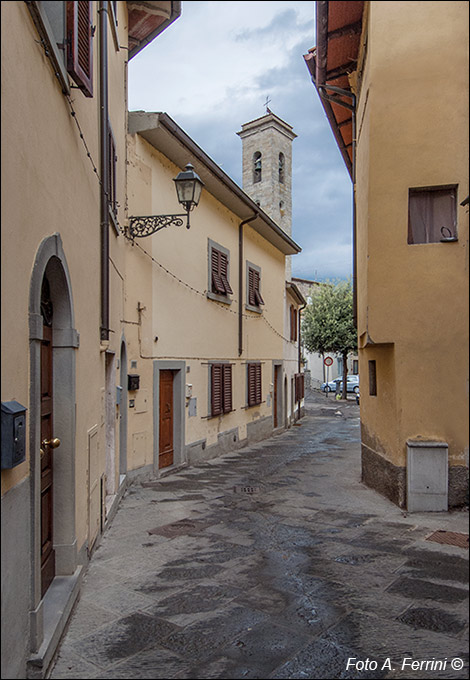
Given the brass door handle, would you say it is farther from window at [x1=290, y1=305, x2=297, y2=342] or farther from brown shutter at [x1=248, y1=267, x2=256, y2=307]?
window at [x1=290, y1=305, x2=297, y2=342]

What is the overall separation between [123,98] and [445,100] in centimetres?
778

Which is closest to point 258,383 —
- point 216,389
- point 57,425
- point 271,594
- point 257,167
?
point 216,389

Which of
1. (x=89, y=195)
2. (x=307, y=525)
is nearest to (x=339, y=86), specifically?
(x=89, y=195)

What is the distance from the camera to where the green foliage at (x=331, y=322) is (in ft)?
106

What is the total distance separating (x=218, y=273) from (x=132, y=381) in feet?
15.3

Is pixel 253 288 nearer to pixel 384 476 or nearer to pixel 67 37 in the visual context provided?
pixel 384 476

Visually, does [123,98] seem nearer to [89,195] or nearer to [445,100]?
[89,195]

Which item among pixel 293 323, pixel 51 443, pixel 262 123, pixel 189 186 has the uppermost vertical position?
pixel 262 123

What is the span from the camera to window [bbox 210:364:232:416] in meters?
12.0

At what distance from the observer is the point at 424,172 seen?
1.49 meters

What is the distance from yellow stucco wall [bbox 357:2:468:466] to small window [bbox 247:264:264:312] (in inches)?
522

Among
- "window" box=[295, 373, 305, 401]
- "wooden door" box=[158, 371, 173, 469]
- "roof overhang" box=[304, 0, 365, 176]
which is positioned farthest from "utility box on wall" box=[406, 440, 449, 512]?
"window" box=[295, 373, 305, 401]

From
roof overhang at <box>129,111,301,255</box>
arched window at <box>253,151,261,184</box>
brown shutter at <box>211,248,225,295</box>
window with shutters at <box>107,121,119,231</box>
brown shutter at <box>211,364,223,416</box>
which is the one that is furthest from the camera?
arched window at <box>253,151,261,184</box>

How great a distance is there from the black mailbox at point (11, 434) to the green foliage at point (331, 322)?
99.3 ft
